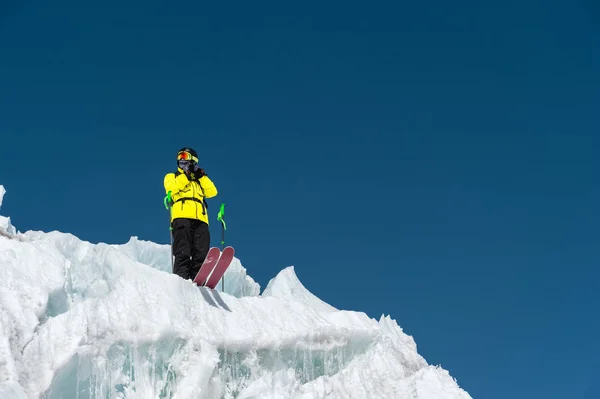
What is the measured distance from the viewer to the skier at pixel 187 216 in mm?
10484

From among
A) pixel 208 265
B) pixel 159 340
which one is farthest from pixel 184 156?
pixel 159 340

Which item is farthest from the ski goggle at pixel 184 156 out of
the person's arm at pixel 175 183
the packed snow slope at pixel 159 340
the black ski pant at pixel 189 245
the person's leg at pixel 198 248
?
the packed snow slope at pixel 159 340

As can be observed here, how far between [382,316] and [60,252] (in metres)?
6.17

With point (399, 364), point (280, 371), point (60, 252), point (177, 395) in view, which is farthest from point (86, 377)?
point (399, 364)

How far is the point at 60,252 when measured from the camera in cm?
957

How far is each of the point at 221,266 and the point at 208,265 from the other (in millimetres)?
215

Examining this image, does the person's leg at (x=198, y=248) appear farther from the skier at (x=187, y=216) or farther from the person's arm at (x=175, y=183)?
the person's arm at (x=175, y=183)

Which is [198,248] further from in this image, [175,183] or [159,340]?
[159,340]

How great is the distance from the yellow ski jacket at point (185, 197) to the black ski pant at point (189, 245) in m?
0.11

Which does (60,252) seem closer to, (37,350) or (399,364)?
(37,350)

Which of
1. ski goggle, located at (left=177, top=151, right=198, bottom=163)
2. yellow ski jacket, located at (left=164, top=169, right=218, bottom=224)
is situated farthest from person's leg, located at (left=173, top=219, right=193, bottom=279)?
ski goggle, located at (left=177, top=151, right=198, bottom=163)

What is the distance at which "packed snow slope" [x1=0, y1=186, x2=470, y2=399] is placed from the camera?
25.2ft

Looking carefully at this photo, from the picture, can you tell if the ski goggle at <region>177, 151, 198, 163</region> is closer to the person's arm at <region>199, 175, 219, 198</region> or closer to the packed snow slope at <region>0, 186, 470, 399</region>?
the person's arm at <region>199, 175, 219, 198</region>

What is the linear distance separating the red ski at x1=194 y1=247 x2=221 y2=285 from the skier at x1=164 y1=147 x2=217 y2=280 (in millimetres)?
324
